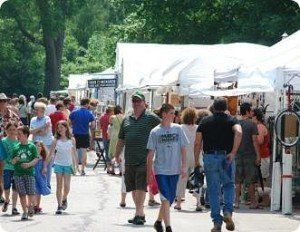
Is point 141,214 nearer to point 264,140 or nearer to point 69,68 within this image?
point 264,140

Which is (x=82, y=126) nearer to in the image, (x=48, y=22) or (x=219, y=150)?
(x=219, y=150)

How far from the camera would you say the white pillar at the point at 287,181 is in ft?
53.5

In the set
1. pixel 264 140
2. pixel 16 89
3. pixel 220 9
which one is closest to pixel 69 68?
pixel 16 89

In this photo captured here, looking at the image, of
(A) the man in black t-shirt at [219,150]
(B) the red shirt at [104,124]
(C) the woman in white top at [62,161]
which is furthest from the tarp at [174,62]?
(A) the man in black t-shirt at [219,150]

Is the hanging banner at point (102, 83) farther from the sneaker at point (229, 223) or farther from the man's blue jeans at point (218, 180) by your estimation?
the sneaker at point (229, 223)

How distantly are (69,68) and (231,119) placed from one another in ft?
232

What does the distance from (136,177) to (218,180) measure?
4.91 ft

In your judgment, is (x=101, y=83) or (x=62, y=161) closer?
(x=62, y=161)

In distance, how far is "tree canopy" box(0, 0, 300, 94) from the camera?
38.1 m

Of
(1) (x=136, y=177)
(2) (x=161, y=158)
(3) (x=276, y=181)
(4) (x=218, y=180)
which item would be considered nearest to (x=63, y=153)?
(1) (x=136, y=177)

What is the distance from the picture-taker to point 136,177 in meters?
14.5

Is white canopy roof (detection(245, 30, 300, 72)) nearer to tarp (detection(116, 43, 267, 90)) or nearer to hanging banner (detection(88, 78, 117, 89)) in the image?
tarp (detection(116, 43, 267, 90))

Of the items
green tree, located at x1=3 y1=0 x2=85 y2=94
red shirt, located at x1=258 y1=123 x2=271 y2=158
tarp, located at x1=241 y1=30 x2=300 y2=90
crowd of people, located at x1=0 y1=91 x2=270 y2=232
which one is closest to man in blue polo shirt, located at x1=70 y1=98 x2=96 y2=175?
crowd of people, located at x1=0 y1=91 x2=270 y2=232

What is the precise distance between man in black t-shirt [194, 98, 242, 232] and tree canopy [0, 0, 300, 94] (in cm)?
2227
